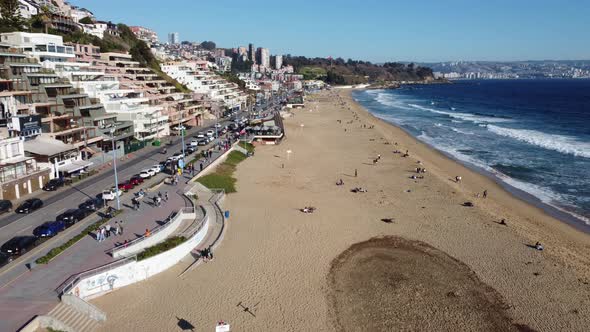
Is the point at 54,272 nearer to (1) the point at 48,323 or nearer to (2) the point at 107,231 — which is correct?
(1) the point at 48,323

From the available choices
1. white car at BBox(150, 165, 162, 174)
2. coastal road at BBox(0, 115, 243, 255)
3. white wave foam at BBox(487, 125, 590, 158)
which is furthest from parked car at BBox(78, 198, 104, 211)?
white wave foam at BBox(487, 125, 590, 158)

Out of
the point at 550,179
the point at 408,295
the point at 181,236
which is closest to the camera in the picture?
the point at 408,295

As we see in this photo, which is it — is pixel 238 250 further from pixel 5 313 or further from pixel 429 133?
pixel 429 133

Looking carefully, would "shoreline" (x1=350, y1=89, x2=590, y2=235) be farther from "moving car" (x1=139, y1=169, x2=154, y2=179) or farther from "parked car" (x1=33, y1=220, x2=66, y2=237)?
"parked car" (x1=33, y1=220, x2=66, y2=237)

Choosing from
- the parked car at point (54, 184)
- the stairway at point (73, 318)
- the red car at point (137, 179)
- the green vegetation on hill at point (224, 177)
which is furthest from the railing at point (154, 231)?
the parked car at point (54, 184)

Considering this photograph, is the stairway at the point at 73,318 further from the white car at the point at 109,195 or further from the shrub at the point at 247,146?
the shrub at the point at 247,146

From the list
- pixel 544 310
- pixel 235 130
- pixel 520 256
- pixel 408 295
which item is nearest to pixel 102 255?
pixel 408 295

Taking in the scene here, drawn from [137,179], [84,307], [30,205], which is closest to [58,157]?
[137,179]
